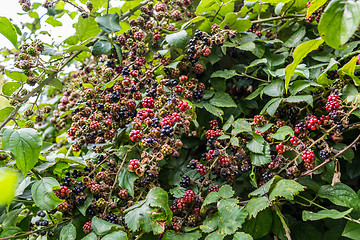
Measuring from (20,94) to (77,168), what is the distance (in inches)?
19.3

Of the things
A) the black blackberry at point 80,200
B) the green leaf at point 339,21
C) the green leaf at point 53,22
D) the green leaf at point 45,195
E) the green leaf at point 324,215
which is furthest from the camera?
the green leaf at point 53,22

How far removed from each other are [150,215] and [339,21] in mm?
827

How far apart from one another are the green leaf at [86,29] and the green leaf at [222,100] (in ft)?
2.55

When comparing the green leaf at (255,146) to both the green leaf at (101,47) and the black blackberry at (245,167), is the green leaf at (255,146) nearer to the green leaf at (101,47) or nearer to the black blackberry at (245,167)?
the black blackberry at (245,167)

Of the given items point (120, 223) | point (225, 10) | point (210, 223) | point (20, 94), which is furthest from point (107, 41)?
point (210, 223)

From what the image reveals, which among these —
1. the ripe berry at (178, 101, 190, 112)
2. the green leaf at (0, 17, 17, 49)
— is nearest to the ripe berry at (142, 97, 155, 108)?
the ripe berry at (178, 101, 190, 112)

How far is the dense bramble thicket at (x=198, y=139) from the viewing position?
40.7 inches

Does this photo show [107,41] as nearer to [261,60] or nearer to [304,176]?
[261,60]

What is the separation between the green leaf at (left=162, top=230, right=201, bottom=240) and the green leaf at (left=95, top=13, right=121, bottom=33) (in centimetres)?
97

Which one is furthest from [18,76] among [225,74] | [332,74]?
[332,74]

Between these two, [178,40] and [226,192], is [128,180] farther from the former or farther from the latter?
[178,40]

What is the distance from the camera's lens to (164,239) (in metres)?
1.03

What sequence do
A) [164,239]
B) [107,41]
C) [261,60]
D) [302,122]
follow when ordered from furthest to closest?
[107,41] < [261,60] < [302,122] < [164,239]

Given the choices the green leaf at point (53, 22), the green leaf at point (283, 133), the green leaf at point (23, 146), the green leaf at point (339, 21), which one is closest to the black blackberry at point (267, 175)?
the green leaf at point (283, 133)
